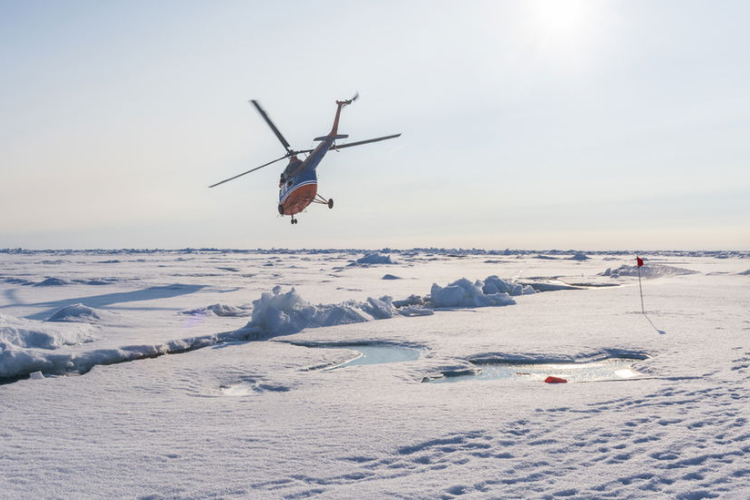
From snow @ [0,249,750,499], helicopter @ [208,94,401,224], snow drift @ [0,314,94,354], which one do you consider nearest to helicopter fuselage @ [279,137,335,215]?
helicopter @ [208,94,401,224]

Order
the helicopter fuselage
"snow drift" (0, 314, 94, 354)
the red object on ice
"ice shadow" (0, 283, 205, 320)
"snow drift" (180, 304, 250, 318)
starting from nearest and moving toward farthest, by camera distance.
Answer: the red object on ice, "snow drift" (0, 314, 94, 354), "snow drift" (180, 304, 250, 318), "ice shadow" (0, 283, 205, 320), the helicopter fuselage

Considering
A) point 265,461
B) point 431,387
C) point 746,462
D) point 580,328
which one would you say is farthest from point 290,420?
point 580,328

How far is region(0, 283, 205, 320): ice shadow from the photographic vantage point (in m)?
14.7

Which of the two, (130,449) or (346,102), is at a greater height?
(346,102)

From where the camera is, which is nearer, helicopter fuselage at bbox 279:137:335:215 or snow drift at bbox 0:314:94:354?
snow drift at bbox 0:314:94:354

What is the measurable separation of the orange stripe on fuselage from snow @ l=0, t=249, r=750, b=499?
12.7 metres

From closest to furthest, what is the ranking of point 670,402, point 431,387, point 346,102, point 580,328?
1. point 670,402
2. point 431,387
3. point 580,328
4. point 346,102

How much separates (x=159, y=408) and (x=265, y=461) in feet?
6.94

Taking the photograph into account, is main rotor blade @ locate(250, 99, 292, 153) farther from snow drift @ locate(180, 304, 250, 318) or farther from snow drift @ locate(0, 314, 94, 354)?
snow drift @ locate(0, 314, 94, 354)

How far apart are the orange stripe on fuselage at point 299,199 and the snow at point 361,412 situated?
12662 millimetres

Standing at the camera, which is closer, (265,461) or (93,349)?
(265,461)

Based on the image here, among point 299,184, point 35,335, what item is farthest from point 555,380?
point 299,184

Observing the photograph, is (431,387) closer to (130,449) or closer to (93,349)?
(130,449)

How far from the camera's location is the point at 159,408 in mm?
5465
